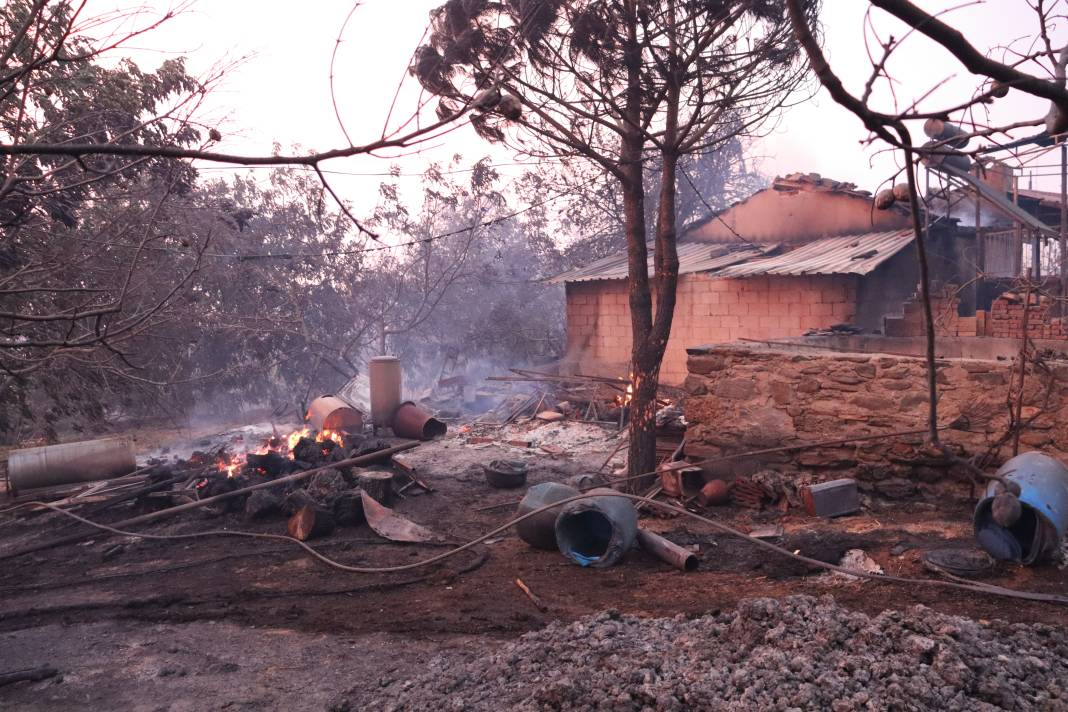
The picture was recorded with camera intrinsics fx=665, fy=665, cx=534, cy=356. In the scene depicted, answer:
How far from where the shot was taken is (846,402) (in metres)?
6.45

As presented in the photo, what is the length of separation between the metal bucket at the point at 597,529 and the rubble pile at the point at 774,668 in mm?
1697

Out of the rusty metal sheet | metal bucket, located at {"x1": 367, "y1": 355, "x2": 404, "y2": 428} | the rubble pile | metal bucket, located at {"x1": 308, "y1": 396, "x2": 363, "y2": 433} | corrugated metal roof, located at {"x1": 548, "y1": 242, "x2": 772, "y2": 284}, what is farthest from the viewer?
corrugated metal roof, located at {"x1": 548, "y1": 242, "x2": 772, "y2": 284}

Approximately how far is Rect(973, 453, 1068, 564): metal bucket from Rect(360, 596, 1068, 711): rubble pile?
1228mm

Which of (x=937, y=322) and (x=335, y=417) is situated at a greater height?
(x=937, y=322)

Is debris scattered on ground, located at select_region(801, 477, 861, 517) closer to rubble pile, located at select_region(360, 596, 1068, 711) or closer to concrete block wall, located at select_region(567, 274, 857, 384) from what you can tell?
rubble pile, located at select_region(360, 596, 1068, 711)

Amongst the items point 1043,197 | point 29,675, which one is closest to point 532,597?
point 29,675

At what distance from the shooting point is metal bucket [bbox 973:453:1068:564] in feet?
14.7

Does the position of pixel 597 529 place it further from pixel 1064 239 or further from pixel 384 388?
pixel 1064 239

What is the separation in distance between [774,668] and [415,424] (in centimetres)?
1042

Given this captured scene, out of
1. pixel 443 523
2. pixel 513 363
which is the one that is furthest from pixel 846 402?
pixel 513 363

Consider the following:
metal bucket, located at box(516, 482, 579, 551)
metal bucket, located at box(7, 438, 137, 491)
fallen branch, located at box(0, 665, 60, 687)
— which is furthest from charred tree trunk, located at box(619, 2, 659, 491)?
metal bucket, located at box(7, 438, 137, 491)

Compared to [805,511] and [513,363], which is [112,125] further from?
[513,363]

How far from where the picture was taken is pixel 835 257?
526 inches

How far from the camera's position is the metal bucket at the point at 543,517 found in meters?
6.21
